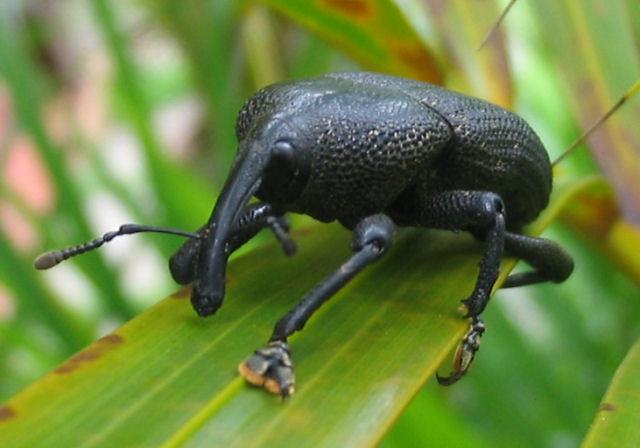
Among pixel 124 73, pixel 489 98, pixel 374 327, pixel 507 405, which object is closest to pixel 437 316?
pixel 374 327

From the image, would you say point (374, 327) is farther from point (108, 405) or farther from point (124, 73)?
point (124, 73)

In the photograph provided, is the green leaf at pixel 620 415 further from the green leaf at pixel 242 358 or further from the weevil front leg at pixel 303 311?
the weevil front leg at pixel 303 311

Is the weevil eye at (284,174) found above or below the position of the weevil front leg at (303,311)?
above

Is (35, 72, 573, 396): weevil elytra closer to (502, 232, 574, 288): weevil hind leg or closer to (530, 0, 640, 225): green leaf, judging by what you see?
(502, 232, 574, 288): weevil hind leg

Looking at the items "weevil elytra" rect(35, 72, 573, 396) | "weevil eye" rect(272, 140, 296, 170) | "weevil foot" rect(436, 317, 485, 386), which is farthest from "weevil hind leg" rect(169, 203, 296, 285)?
"weevil foot" rect(436, 317, 485, 386)

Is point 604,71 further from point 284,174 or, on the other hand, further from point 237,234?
point 237,234

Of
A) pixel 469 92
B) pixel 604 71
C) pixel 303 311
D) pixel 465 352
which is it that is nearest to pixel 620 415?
pixel 465 352

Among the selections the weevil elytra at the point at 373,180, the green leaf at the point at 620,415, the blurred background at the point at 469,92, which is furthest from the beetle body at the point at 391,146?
the green leaf at the point at 620,415
